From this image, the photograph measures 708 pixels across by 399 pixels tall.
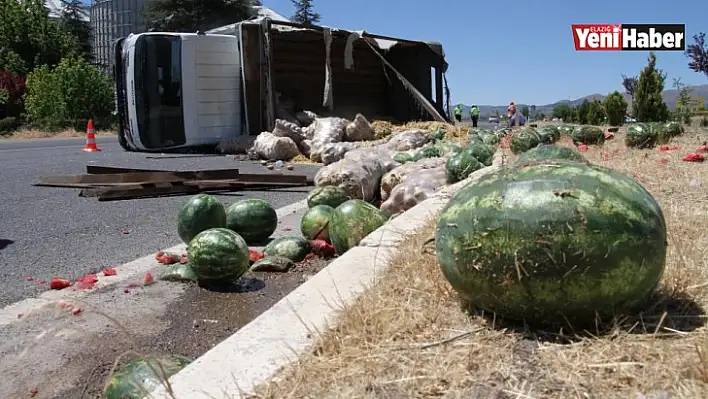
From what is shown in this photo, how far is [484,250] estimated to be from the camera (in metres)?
2.31

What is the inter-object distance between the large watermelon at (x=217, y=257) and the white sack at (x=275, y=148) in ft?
27.9

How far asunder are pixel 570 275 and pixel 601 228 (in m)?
0.21

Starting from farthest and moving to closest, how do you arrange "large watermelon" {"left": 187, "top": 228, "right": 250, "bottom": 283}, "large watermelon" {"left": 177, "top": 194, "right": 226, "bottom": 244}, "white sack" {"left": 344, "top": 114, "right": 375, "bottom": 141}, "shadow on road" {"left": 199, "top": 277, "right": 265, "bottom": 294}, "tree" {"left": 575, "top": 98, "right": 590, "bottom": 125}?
"tree" {"left": 575, "top": 98, "right": 590, "bottom": 125} → "white sack" {"left": 344, "top": 114, "right": 375, "bottom": 141} → "large watermelon" {"left": 177, "top": 194, "right": 226, "bottom": 244} → "shadow on road" {"left": 199, "top": 277, "right": 265, "bottom": 294} → "large watermelon" {"left": 187, "top": 228, "right": 250, "bottom": 283}

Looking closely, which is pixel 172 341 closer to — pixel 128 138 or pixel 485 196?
pixel 485 196

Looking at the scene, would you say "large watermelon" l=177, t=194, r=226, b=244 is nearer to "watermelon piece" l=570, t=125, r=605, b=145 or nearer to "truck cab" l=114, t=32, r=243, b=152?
"watermelon piece" l=570, t=125, r=605, b=145

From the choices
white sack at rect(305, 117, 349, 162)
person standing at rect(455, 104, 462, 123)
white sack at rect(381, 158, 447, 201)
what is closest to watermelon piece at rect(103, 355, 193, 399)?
white sack at rect(381, 158, 447, 201)

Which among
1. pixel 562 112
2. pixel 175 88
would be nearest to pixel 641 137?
pixel 175 88

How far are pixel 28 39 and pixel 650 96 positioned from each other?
119 feet

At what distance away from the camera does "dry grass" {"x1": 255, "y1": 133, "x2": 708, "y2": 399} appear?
185 centimetres

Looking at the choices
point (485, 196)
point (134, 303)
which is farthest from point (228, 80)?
point (485, 196)

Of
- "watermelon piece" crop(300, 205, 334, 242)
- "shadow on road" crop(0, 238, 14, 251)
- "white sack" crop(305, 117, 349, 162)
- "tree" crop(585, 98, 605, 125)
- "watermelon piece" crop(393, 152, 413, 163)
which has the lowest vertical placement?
"shadow on road" crop(0, 238, 14, 251)

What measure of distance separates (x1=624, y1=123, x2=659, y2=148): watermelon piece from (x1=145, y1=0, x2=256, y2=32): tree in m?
40.4

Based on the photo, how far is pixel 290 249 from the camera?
4.76 meters

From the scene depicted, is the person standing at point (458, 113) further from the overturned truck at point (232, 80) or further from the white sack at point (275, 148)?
the white sack at point (275, 148)
